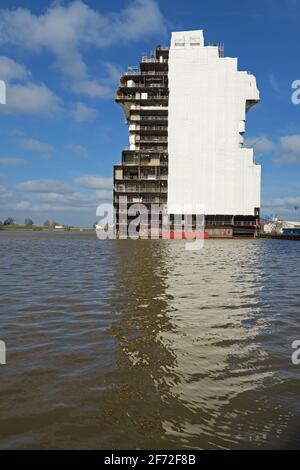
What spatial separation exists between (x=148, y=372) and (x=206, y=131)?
76.4 m

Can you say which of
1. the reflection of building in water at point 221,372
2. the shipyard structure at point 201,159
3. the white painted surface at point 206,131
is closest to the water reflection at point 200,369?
the reflection of building in water at point 221,372

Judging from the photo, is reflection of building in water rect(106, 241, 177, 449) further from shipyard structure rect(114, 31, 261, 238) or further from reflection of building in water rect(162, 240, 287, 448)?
shipyard structure rect(114, 31, 261, 238)

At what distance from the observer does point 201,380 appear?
676 cm

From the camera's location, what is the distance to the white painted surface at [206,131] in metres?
78.7

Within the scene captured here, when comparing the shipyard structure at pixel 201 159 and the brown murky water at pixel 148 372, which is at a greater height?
the shipyard structure at pixel 201 159

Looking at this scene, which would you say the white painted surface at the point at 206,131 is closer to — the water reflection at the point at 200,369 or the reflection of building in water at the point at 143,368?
the water reflection at the point at 200,369

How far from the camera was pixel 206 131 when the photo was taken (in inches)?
3091

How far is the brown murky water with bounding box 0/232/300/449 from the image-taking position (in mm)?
4988

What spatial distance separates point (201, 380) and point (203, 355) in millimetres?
1375

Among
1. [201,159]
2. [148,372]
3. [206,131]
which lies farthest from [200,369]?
[206,131]

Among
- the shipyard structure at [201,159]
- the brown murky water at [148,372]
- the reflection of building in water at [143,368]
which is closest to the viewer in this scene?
the brown murky water at [148,372]

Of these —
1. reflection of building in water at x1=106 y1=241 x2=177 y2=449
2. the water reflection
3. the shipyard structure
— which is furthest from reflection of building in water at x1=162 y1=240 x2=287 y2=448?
the shipyard structure

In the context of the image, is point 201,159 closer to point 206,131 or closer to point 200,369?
point 206,131

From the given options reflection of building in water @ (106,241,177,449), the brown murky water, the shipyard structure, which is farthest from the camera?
the shipyard structure
